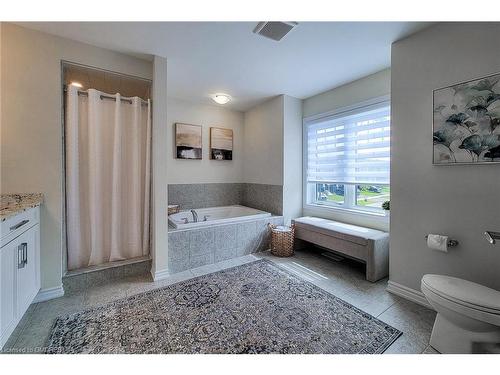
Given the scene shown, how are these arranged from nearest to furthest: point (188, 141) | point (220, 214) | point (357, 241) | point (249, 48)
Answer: point (249, 48) < point (357, 241) < point (188, 141) < point (220, 214)

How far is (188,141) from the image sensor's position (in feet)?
12.1

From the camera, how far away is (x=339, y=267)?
2.73 meters

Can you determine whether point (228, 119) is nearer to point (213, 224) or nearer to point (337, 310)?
point (213, 224)

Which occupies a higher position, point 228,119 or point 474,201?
point 228,119

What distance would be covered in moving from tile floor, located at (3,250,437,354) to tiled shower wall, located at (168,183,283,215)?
1041 mm

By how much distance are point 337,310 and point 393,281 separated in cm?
73

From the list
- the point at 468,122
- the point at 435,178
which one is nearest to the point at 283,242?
the point at 435,178

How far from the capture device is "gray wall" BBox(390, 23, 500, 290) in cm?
157

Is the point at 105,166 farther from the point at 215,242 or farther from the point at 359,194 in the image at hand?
the point at 359,194

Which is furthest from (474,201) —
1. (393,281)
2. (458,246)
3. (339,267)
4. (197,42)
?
(197,42)

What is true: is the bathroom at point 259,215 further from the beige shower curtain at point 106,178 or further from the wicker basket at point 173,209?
the wicker basket at point 173,209

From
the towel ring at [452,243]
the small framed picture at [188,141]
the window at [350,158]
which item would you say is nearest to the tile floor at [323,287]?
the towel ring at [452,243]

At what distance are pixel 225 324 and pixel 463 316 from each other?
4.95 ft

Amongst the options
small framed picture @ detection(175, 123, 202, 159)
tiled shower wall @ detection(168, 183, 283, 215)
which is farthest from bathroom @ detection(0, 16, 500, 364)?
small framed picture @ detection(175, 123, 202, 159)
